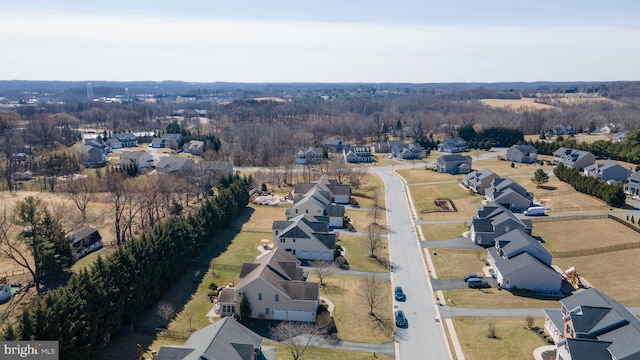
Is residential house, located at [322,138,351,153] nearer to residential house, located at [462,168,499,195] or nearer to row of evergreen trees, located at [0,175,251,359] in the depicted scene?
residential house, located at [462,168,499,195]

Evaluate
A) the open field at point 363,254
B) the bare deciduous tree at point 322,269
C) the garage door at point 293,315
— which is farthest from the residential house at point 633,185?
the garage door at point 293,315

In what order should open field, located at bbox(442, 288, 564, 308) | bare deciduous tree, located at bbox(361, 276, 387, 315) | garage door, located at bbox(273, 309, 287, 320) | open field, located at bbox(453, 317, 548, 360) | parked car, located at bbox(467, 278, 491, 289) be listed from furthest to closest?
parked car, located at bbox(467, 278, 491, 289) → open field, located at bbox(442, 288, 564, 308) → bare deciduous tree, located at bbox(361, 276, 387, 315) → garage door, located at bbox(273, 309, 287, 320) → open field, located at bbox(453, 317, 548, 360)

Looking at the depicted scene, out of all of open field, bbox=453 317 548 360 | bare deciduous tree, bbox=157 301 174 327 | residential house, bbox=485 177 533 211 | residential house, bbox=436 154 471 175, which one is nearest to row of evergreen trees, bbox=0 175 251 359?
bare deciduous tree, bbox=157 301 174 327

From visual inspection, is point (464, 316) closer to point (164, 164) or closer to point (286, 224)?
point (286, 224)

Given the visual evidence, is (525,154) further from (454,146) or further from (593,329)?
(593,329)

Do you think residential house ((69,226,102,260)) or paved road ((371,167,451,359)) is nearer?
paved road ((371,167,451,359))
